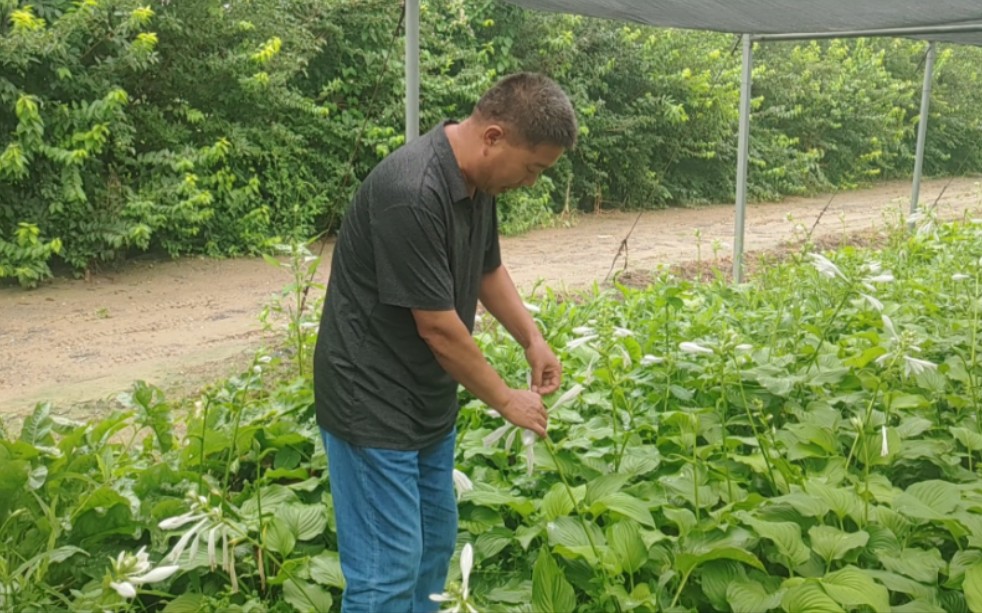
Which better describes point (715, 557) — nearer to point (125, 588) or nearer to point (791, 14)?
point (125, 588)

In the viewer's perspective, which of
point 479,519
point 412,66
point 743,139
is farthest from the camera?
point 743,139

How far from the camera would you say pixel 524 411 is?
85.6 inches

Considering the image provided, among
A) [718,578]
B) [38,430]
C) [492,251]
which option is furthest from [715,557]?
[38,430]

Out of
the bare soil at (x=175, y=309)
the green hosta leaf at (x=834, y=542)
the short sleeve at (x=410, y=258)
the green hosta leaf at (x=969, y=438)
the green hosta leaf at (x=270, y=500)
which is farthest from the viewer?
the bare soil at (x=175, y=309)

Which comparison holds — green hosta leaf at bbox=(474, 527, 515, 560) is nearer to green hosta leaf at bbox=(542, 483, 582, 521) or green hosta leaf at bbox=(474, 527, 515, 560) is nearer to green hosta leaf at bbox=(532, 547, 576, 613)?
green hosta leaf at bbox=(542, 483, 582, 521)

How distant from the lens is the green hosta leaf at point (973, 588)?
2.11m

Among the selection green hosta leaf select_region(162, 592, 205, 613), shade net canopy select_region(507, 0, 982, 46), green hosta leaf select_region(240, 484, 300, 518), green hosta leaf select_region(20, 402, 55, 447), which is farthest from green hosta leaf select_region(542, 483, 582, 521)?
shade net canopy select_region(507, 0, 982, 46)

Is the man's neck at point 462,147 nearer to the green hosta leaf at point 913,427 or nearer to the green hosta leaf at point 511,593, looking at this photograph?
the green hosta leaf at point 511,593

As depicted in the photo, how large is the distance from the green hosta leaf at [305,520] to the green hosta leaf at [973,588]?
5.43ft

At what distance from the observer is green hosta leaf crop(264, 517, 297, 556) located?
2574mm

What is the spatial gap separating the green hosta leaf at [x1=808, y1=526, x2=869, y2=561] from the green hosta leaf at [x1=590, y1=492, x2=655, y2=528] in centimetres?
41

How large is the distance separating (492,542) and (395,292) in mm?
988

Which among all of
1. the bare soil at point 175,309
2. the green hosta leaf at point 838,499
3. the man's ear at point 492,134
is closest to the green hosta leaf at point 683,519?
the green hosta leaf at point 838,499

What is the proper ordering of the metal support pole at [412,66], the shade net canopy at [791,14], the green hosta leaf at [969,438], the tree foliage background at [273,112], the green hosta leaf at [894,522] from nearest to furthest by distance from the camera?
the green hosta leaf at [894,522] → the green hosta leaf at [969,438] → the metal support pole at [412,66] → the shade net canopy at [791,14] → the tree foliage background at [273,112]
